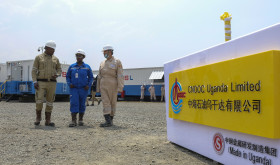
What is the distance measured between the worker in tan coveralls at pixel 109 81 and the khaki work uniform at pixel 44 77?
3.72 ft

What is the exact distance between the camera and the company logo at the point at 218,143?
3014 mm

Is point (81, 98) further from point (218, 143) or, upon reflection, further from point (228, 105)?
point (228, 105)

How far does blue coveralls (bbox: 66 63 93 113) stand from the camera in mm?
6305

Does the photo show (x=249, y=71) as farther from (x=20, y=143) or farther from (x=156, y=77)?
(x=156, y=77)

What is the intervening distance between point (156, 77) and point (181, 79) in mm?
19236

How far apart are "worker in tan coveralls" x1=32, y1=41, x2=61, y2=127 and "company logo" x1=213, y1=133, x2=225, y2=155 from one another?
418 cm

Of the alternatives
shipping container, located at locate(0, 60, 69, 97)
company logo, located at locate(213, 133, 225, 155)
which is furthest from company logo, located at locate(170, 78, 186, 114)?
shipping container, located at locate(0, 60, 69, 97)

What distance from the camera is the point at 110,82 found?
6.32m

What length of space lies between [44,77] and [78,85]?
2.59 feet

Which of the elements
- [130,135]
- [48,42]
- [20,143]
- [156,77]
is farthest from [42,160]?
[156,77]

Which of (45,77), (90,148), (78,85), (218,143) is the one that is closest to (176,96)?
(218,143)

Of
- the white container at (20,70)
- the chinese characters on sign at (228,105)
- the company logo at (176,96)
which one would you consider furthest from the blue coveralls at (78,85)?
the white container at (20,70)

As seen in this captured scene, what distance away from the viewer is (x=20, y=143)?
4250mm

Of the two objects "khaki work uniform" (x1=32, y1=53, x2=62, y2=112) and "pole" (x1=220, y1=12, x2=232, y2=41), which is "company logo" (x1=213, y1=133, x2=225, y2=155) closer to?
"pole" (x1=220, y1=12, x2=232, y2=41)
